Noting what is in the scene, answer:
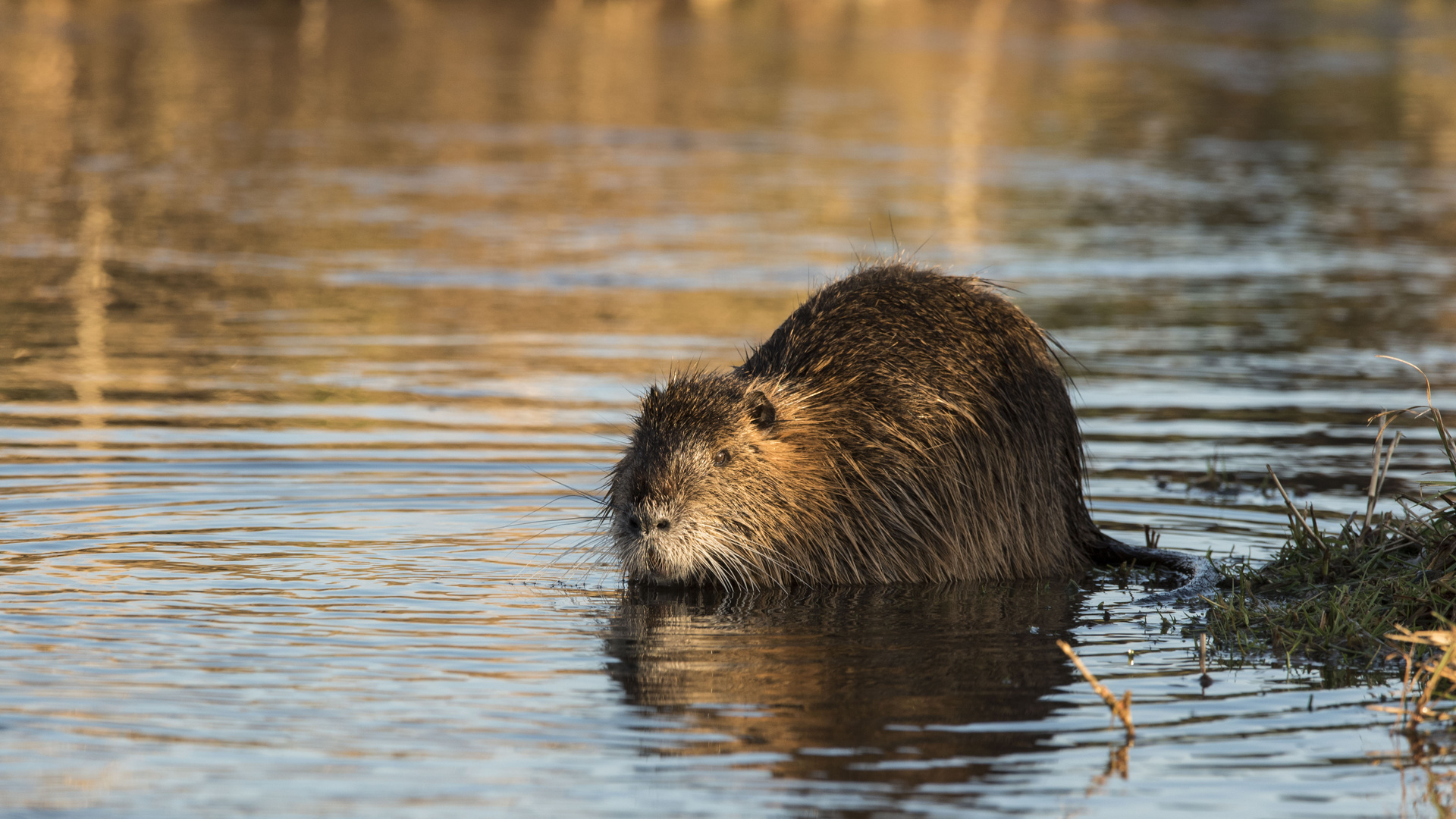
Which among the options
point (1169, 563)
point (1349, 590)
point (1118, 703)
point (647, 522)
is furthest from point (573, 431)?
point (1118, 703)

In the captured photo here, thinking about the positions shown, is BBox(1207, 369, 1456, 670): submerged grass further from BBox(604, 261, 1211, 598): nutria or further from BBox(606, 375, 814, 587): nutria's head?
BBox(606, 375, 814, 587): nutria's head

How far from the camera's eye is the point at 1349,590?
6383 mm

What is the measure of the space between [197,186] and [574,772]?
51.7 feet

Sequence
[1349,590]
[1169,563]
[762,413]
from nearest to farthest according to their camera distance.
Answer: [1349,590]
[762,413]
[1169,563]

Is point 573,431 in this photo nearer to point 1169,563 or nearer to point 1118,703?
point 1169,563

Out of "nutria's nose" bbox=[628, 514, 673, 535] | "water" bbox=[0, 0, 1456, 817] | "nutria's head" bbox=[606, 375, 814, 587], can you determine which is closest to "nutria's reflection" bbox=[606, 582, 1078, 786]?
"water" bbox=[0, 0, 1456, 817]

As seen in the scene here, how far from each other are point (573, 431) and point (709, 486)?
2840 mm

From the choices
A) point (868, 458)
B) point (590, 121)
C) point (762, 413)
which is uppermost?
point (590, 121)

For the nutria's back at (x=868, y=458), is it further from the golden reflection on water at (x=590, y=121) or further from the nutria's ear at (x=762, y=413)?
the golden reflection on water at (x=590, y=121)

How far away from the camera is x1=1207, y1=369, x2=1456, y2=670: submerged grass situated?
596cm

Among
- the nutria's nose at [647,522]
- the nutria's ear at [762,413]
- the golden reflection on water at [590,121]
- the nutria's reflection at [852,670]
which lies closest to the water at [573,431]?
the nutria's reflection at [852,670]

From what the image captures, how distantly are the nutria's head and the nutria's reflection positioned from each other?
14cm

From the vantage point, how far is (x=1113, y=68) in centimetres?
4291

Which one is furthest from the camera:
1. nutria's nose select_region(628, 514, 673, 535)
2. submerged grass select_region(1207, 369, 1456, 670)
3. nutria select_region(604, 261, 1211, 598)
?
nutria select_region(604, 261, 1211, 598)
